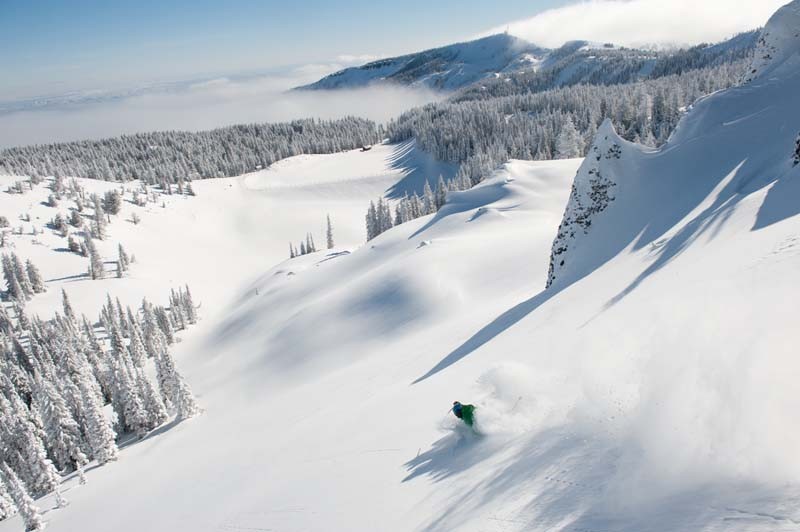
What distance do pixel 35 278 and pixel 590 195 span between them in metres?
128

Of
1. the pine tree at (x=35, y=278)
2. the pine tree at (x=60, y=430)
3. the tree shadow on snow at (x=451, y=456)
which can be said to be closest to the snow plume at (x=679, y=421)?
the tree shadow on snow at (x=451, y=456)

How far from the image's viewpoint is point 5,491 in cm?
4112

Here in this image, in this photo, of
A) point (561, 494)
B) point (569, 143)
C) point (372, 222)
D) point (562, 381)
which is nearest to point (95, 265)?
point (372, 222)

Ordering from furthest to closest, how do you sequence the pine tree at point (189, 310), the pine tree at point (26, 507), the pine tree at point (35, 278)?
the pine tree at point (35, 278) → the pine tree at point (189, 310) → the pine tree at point (26, 507)

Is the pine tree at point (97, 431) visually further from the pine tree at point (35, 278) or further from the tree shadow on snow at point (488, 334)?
the pine tree at point (35, 278)

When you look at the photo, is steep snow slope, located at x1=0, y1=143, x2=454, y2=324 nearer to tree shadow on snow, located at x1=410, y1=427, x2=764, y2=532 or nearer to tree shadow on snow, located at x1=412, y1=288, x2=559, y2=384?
tree shadow on snow, located at x1=412, y1=288, x2=559, y2=384

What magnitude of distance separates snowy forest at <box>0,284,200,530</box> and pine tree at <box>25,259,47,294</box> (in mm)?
29873

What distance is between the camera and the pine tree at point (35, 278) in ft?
341

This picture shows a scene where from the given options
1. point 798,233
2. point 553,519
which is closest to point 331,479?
point 553,519

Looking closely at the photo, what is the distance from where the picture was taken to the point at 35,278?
104438 mm

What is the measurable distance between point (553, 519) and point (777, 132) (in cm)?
2566

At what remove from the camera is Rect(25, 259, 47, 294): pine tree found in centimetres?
10388

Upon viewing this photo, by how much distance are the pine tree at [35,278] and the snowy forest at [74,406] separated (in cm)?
2987

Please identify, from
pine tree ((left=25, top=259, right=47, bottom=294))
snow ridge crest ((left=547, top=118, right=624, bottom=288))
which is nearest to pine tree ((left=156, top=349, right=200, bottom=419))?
snow ridge crest ((left=547, top=118, right=624, bottom=288))
